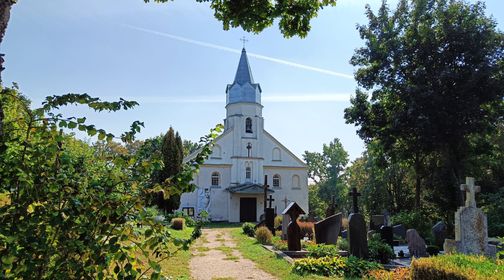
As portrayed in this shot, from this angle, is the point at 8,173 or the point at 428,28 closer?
the point at 8,173

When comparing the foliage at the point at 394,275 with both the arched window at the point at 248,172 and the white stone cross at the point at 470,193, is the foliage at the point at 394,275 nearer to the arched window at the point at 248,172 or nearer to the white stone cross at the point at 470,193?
the white stone cross at the point at 470,193

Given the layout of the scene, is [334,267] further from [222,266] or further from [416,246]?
[416,246]

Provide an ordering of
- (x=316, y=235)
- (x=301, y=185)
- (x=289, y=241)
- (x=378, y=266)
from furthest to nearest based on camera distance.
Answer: (x=301, y=185)
(x=316, y=235)
(x=289, y=241)
(x=378, y=266)

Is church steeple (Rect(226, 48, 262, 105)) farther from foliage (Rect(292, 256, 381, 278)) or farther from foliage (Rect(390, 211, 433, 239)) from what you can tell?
foliage (Rect(292, 256, 381, 278))

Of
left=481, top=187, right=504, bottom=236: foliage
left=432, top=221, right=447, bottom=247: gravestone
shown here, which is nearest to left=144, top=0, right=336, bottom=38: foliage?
left=432, top=221, right=447, bottom=247: gravestone

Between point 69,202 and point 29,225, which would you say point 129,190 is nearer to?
point 69,202

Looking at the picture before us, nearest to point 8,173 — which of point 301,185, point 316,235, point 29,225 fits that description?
point 29,225

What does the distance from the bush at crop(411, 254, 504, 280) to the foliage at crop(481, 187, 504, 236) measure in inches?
598

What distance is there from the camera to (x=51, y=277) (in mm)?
2385

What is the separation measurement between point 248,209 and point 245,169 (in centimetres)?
381

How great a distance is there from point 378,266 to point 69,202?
9001mm

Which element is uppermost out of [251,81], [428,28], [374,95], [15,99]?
[251,81]

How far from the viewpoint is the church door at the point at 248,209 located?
1485 inches

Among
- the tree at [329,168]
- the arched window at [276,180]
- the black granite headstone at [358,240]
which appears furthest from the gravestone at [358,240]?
the tree at [329,168]
